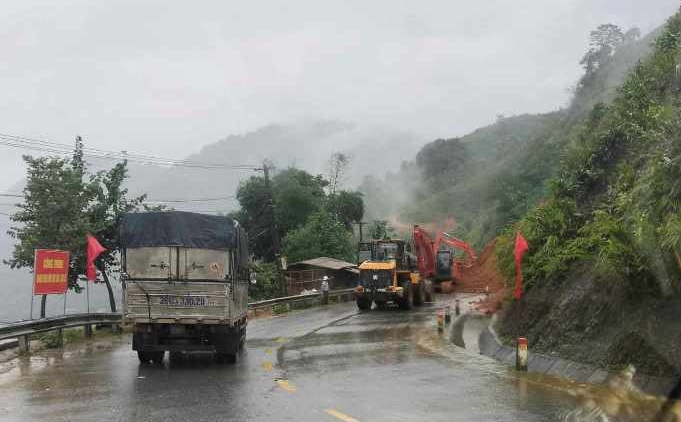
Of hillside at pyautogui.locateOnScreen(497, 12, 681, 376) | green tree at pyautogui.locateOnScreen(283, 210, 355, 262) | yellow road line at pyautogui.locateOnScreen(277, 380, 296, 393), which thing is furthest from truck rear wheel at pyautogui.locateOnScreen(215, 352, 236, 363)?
green tree at pyautogui.locateOnScreen(283, 210, 355, 262)

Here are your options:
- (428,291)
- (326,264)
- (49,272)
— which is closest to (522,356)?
(49,272)

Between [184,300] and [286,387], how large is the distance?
3.74m

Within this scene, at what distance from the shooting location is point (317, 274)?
50469 millimetres

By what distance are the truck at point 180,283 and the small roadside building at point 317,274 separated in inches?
1325

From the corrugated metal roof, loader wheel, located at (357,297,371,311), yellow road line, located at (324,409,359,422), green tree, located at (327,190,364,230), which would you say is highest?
green tree, located at (327,190,364,230)

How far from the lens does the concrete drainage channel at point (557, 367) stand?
10.0 meters

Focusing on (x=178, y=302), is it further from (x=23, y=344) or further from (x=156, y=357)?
(x=23, y=344)

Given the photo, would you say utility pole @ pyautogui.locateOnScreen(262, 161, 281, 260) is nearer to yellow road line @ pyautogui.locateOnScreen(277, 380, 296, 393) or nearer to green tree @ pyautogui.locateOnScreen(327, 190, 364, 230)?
green tree @ pyautogui.locateOnScreen(327, 190, 364, 230)

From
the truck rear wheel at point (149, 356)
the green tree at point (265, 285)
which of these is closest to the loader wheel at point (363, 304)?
the green tree at point (265, 285)

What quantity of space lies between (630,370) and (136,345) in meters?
9.46

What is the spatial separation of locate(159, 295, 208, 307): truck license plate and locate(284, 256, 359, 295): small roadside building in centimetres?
3420

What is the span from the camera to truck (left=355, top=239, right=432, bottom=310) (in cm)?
3241

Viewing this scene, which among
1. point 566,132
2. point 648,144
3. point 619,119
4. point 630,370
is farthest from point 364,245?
point 566,132

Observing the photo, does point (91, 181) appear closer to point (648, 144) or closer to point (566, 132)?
point (648, 144)
